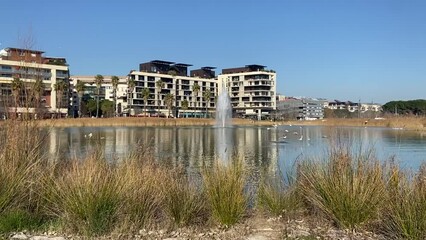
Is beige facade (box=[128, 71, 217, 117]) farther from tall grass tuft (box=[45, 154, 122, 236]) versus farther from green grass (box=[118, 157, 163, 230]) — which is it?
tall grass tuft (box=[45, 154, 122, 236])

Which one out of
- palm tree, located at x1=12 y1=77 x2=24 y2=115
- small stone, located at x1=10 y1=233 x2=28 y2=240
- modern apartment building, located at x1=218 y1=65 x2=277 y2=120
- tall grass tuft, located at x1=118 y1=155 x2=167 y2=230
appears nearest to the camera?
small stone, located at x1=10 y1=233 x2=28 y2=240

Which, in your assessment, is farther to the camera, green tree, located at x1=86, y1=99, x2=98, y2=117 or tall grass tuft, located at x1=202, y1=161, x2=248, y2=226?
green tree, located at x1=86, y1=99, x2=98, y2=117

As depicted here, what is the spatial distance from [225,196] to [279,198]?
165 centimetres

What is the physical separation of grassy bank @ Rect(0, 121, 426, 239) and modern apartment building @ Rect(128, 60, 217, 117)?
420 feet

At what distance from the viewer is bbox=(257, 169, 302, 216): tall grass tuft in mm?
8094

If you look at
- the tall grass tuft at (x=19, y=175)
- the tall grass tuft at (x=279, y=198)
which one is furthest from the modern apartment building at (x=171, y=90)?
the tall grass tuft at (x=279, y=198)

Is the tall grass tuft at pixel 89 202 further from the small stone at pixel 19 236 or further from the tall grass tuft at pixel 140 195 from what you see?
the small stone at pixel 19 236

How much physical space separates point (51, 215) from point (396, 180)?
6.27 m

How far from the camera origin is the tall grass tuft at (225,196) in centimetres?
705

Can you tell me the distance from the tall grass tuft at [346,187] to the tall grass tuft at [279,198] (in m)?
0.24

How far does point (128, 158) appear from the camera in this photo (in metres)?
8.77

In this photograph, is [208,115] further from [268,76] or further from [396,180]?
[396,180]

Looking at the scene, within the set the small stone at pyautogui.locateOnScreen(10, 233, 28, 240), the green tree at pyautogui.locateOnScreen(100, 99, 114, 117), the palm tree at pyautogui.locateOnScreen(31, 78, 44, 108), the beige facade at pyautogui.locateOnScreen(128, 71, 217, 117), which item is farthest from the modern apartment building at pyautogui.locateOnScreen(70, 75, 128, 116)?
the small stone at pyautogui.locateOnScreen(10, 233, 28, 240)

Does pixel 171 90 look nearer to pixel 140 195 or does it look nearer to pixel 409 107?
pixel 409 107
